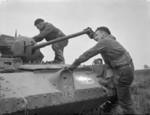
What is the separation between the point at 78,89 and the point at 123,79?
93cm

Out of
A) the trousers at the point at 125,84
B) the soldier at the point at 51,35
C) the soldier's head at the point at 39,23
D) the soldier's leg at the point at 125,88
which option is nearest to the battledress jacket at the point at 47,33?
the soldier at the point at 51,35

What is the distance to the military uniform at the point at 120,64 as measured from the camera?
17.6 feet

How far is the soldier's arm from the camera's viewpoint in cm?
762

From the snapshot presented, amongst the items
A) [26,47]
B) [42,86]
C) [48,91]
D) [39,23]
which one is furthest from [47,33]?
[48,91]

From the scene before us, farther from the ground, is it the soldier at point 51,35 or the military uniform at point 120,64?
the soldier at point 51,35

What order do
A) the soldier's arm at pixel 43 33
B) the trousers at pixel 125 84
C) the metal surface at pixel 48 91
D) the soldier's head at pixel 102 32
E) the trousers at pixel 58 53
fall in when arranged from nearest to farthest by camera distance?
the metal surface at pixel 48 91, the trousers at pixel 125 84, the soldier's head at pixel 102 32, the soldier's arm at pixel 43 33, the trousers at pixel 58 53

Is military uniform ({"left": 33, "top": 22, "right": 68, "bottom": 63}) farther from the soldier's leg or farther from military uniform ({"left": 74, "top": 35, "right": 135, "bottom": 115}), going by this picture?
the soldier's leg

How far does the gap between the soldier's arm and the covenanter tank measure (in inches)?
27.1

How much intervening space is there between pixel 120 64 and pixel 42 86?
1626 mm

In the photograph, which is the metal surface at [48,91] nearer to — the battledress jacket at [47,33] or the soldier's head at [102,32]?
the soldier's head at [102,32]

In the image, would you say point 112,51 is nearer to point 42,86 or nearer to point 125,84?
point 125,84

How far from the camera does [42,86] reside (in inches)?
201

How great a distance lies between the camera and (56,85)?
17.1 feet

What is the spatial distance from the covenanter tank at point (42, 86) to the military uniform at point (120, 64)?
52 cm
